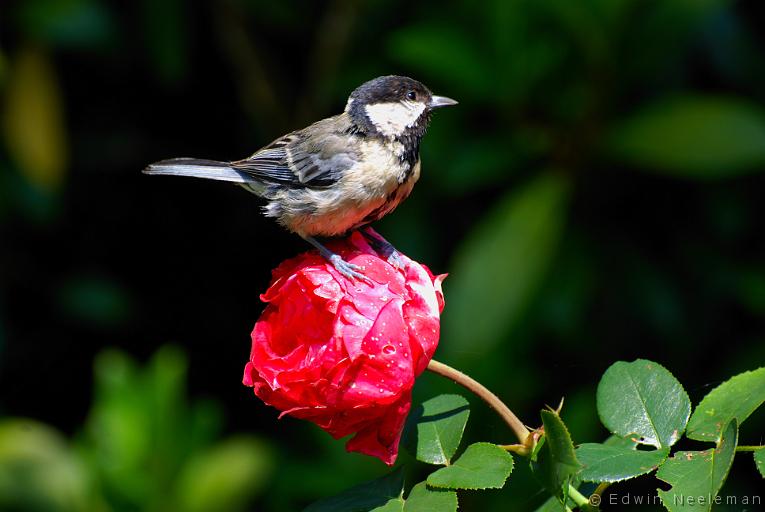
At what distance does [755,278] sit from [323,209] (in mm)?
2135

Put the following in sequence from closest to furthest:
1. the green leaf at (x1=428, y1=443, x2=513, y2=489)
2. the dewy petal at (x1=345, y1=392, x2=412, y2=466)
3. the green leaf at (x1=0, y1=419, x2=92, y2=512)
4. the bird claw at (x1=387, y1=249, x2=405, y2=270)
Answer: the green leaf at (x1=428, y1=443, x2=513, y2=489) < the dewy petal at (x1=345, y1=392, x2=412, y2=466) < the bird claw at (x1=387, y1=249, x2=405, y2=270) < the green leaf at (x1=0, y1=419, x2=92, y2=512)

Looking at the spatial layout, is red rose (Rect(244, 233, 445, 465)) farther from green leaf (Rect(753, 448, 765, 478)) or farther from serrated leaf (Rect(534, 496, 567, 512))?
green leaf (Rect(753, 448, 765, 478))

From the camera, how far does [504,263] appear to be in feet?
10.7

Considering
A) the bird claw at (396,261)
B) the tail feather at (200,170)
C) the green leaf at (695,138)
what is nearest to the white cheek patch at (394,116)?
the tail feather at (200,170)

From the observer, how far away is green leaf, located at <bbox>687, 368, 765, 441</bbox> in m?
1.25

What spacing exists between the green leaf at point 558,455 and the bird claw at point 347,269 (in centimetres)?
38

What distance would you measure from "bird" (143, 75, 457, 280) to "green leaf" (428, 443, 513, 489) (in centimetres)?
61

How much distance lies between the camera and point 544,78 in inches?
132

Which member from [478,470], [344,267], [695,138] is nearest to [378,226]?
[695,138]

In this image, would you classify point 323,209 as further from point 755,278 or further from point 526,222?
point 755,278

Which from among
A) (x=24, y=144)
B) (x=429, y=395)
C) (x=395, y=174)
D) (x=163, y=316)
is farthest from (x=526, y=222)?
(x=24, y=144)

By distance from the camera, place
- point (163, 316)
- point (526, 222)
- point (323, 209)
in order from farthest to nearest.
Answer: point (163, 316) < point (526, 222) < point (323, 209)

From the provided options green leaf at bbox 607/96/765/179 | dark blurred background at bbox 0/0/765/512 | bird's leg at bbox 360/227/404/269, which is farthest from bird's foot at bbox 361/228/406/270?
green leaf at bbox 607/96/765/179

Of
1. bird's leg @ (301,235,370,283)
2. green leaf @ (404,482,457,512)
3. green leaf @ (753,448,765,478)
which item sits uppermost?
bird's leg @ (301,235,370,283)
